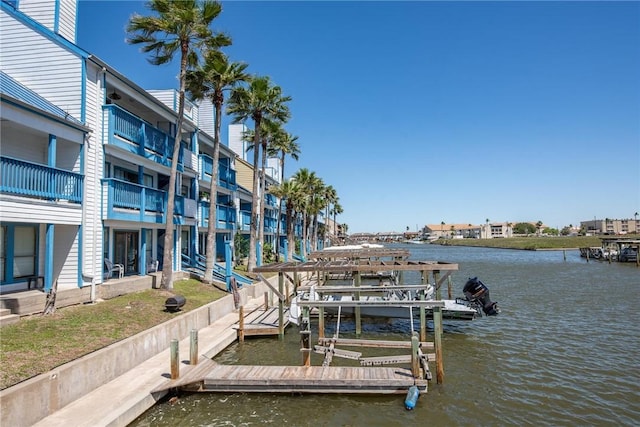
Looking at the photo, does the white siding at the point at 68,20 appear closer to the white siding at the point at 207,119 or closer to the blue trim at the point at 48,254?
the blue trim at the point at 48,254

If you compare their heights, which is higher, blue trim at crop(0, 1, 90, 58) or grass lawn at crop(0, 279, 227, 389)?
blue trim at crop(0, 1, 90, 58)

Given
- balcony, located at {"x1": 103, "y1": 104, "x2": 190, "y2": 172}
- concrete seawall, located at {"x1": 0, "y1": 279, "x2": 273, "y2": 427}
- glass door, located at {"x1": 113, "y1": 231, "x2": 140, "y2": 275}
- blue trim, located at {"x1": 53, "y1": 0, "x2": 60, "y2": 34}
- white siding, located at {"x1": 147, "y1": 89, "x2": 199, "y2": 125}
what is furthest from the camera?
white siding, located at {"x1": 147, "y1": 89, "x2": 199, "y2": 125}

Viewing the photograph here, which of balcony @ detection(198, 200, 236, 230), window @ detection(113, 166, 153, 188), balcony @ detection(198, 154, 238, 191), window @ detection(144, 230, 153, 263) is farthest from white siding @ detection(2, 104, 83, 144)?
balcony @ detection(198, 200, 236, 230)

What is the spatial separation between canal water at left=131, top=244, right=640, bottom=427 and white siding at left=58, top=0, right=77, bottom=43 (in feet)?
48.3

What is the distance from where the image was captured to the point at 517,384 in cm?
1230

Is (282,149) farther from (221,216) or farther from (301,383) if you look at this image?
(301,383)

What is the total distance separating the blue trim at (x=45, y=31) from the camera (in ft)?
49.7

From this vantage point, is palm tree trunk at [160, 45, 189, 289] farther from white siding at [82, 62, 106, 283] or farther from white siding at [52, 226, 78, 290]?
white siding at [52, 226, 78, 290]

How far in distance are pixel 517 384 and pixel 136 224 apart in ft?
57.6

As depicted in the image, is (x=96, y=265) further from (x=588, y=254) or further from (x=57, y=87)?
(x=588, y=254)

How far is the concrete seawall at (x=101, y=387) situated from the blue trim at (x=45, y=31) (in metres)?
11.2

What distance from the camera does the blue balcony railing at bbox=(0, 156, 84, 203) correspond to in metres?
11.7

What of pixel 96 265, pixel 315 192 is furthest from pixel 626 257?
pixel 96 265

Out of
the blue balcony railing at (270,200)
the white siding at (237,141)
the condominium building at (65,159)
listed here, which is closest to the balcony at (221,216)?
the condominium building at (65,159)
